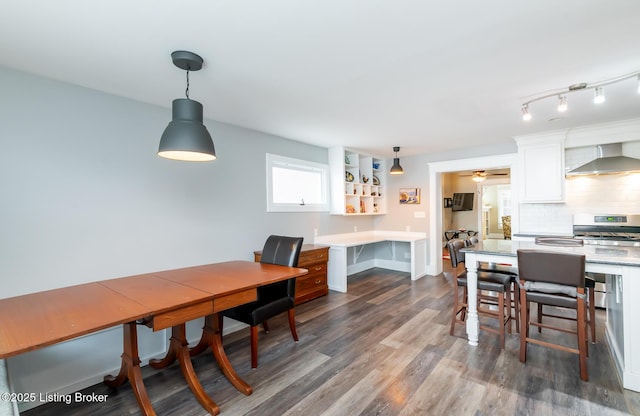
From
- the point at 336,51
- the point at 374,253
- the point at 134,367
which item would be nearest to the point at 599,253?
the point at 336,51

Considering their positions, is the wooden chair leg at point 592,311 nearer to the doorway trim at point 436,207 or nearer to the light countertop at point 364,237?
the light countertop at point 364,237

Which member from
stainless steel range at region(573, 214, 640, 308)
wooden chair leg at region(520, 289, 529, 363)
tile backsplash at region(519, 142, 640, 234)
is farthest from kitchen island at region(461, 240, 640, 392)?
tile backsplash at region(519, 142, 640, 234)

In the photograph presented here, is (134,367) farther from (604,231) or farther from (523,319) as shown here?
(604,231)

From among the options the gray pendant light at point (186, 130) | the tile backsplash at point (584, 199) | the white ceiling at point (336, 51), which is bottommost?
the tile backsplash at point (584, 199)

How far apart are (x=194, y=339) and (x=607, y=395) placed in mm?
3440

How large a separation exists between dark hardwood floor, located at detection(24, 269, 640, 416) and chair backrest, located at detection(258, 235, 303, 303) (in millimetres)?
489

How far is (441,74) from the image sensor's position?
227cm

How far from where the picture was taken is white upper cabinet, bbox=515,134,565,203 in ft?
13.4

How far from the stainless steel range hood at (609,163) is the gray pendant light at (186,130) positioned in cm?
472

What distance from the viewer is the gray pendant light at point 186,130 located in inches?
74.2

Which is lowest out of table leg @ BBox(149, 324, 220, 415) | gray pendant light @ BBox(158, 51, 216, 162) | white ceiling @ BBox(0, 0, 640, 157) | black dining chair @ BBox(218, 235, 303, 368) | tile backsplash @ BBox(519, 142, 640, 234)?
table leg @ BBox(149, 324, 220, 415)

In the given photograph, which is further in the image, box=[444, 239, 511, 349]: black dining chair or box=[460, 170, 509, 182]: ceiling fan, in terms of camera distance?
box=[460, 170, 509, 182]: ceiling fan

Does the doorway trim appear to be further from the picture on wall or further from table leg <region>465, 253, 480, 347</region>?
table leg <region>465, 253, 480, 347</region>

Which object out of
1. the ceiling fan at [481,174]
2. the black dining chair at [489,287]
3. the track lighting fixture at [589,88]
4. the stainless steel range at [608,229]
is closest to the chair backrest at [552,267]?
the black dining chair at [489,287]
